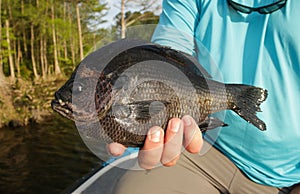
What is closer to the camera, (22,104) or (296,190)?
(296,190)

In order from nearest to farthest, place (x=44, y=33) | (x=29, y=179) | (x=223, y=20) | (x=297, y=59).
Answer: (x=297, y=59) → (x=223, y=20) → (x=29, y=179) → (x=44, y=33)

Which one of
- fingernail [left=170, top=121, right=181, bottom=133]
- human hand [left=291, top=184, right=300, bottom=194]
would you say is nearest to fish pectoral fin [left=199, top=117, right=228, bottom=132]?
fingernail [left=170, top=121, right=181, bottom=133]

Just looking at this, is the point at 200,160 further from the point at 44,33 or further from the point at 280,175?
the point at 44,33

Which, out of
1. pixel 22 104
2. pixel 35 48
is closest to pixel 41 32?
pixel 35 48

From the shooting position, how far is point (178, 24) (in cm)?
183

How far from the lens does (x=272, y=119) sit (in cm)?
172

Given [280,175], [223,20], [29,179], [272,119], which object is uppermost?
[223,20]

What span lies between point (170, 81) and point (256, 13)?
2.48ft

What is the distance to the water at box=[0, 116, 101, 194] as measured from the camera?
25.3 feet

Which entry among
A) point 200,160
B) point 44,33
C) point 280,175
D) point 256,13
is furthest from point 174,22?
point 44,33

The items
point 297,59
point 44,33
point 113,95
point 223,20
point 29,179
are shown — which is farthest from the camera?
point 44,33

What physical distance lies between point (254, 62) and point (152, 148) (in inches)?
30.5

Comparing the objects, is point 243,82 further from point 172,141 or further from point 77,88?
point 77,88

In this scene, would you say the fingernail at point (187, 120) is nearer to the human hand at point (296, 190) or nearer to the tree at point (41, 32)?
the human hand at point (296, 190)
